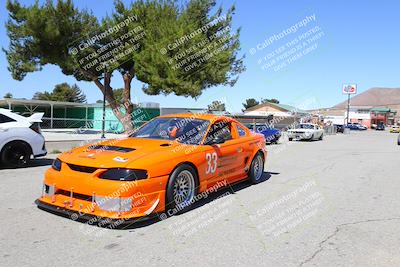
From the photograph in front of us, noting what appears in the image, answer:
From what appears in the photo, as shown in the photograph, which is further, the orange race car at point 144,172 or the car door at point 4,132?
the car door at point 4,132

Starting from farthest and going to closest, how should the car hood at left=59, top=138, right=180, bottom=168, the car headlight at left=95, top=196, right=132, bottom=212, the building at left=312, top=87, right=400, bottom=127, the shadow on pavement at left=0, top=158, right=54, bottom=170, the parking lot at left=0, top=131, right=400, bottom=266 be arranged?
1. the building at left=312, top=87, right=400, bottom=127
2. the shadow on pavement at left=0, top=158, right=54, bottom=170
3. the car hood at left=59, top=138, right=180, bottom=168
4. the car headlight at left=95, top=196, right=132, bottom=212
5. the parking lot at left=0, top=131, right=400, bottom=266

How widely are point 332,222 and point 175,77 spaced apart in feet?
62.2

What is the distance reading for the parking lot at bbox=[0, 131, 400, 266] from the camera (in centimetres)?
406

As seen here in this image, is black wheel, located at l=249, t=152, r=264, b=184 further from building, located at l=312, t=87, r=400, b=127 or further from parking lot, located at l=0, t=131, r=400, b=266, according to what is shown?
building, located at l=312, t=87, r=400, b=127

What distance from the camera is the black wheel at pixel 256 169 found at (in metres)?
8.17

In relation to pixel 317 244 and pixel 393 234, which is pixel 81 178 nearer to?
pixel 317 244

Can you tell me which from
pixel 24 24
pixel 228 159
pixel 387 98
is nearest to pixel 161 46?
pixel 24 24

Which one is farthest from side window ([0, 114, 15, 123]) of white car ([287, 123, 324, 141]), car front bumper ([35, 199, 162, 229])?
white car ([287, 123, 324, 141])

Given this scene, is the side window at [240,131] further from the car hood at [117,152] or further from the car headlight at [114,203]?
the car headlight at [114,203]

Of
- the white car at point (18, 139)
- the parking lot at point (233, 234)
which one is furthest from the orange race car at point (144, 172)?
the white car at point (18, 139)

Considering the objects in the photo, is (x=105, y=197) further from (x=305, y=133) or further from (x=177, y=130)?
(x=305, y=133)

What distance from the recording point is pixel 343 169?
11.6 m

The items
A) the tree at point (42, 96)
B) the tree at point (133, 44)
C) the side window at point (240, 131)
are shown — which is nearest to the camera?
the side window at point (240, 131)

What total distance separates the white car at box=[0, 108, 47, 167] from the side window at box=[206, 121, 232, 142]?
16.9 ft
